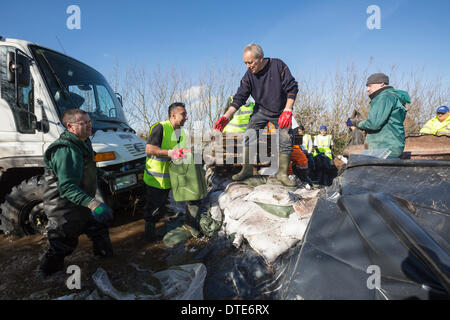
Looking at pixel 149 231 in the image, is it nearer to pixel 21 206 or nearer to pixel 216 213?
pixel 216 213

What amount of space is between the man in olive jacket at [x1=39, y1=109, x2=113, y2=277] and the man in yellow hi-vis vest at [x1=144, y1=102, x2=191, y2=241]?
653 millimetres

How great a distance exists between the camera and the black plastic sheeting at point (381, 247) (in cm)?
97

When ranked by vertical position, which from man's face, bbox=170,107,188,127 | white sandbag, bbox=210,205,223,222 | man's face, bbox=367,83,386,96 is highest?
man's face, bbox=367,83,386,96

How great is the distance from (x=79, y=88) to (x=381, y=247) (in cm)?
415

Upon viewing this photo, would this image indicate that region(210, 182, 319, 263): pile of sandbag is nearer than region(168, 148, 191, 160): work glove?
Yes

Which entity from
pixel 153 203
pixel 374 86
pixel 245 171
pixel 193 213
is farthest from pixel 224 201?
pixel 374 86

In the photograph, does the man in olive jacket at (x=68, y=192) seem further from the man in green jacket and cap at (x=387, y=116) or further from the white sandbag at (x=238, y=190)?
the man in green jacket and cap at (x=387, y=116)

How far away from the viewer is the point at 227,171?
13.0 ft

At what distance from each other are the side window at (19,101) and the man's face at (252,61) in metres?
2.82

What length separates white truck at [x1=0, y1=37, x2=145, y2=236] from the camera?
276 cm

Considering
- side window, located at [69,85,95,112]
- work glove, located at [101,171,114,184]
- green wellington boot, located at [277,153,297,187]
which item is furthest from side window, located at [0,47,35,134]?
green wellington boot, located at [277,153,297,187]

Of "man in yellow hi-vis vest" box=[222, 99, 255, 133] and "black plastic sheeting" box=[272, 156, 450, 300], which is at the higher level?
"man in yellow hi-vis vest" box=[222, 99, 255, 133]

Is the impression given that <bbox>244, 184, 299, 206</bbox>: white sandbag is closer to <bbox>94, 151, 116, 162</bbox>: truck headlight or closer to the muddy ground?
the muddy ground
